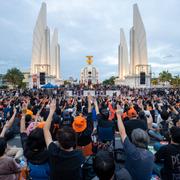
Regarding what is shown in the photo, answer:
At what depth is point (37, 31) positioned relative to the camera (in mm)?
55906

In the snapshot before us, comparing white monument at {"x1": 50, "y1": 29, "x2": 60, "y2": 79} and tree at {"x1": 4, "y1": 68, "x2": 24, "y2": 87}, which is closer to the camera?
white monument at {"x1": 50, "y1": 29, "x2": 60, "y2": 79}

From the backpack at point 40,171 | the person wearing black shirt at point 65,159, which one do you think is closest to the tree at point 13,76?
the backpack at point 40,171

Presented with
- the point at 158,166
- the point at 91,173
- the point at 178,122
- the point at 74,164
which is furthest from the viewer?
the point at 178,122

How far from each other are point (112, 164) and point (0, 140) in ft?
5.55

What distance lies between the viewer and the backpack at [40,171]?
3.28 m

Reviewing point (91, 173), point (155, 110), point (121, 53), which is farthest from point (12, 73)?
point (91, 173)

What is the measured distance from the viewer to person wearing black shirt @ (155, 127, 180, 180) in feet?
10.3

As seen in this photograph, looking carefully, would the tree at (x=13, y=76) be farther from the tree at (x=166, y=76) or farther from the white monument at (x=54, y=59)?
the tree at (x=166, y=76)

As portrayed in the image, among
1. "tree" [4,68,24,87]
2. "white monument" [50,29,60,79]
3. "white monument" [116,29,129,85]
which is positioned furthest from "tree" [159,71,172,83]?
"tree" [4,68,24,87]

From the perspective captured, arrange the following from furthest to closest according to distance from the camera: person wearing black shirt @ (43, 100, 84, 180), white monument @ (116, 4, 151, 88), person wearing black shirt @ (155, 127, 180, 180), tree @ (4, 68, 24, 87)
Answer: tree @ (4, 68, 24, 87) → white monument @ (116, 4, 151, 88) → person wearing black shirt @ (155, 127, 180, 180) → person wearing black shirt @ (43, 100, 84, 180)

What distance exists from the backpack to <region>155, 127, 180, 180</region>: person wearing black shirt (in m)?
1.64

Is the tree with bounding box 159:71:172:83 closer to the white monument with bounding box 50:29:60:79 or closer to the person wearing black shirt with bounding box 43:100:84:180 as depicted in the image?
the white monument with bounding box 50:29:60:79

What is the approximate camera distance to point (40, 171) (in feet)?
10.8

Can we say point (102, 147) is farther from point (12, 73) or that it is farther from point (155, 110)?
point (12, 73)
